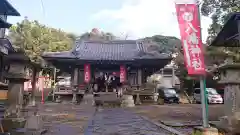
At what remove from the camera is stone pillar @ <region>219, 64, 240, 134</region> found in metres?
7.89

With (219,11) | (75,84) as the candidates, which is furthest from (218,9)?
(75,84)

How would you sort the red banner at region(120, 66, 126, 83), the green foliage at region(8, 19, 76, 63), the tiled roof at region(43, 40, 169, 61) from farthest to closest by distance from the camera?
the green foliage at region(8, 19, 76, 63), the red banner at region(120, 66, 126, 83), the tiled roof at region(43, 40, 169, 61)

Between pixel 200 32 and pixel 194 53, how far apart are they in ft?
2.19

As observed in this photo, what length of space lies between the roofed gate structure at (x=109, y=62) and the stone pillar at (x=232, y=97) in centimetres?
1454

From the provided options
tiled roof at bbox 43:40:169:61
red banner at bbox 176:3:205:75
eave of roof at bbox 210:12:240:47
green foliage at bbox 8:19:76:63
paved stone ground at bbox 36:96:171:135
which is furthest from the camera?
green foliage at bbox 8:19:76:63

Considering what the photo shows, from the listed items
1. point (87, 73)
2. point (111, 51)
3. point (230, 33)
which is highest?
point (111, 51)

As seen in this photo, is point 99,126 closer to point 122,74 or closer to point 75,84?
point 122,74

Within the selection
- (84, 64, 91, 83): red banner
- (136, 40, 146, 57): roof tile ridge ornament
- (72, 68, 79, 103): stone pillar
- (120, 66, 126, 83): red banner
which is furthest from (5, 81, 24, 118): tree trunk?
(136, 40, 146, 57): roof tile ridge ornament

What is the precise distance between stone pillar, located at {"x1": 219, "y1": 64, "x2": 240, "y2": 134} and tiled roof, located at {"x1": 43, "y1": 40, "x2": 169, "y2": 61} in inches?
578

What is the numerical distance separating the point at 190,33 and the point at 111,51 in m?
20.1

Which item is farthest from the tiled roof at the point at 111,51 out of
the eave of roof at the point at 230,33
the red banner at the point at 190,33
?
the red banner at the point at 190,33

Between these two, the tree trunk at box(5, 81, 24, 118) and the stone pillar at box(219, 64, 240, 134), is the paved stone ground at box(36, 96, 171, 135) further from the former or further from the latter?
the stone pillar at box(219, 64, 240, 134)

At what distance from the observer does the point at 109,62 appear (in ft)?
78.4

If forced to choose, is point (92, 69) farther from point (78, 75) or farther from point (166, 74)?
point (166, 74)
